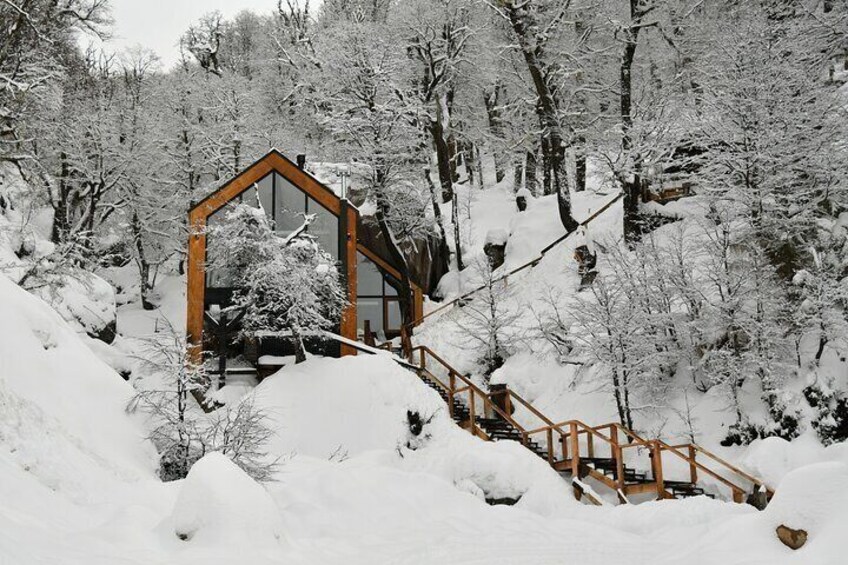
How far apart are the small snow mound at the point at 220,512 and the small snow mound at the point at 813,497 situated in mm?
4998

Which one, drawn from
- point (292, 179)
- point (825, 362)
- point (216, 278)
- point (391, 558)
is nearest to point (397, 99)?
point (292, 179)

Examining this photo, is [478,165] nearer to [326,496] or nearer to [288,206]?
[288,206]

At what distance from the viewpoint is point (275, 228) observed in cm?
2198

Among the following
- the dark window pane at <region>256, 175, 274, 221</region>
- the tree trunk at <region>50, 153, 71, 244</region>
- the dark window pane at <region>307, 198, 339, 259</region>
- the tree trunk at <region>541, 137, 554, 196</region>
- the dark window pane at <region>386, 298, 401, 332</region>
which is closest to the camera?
the dark window pane at <region>256, 175, 274, 221</region>

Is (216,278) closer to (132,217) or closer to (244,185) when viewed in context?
(244,185)

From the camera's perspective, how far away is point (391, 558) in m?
8.34

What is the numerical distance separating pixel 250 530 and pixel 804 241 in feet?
53.7

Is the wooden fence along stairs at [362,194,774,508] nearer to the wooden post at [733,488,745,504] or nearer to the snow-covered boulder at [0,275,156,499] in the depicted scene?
the wooden post at [733,488,745,504]

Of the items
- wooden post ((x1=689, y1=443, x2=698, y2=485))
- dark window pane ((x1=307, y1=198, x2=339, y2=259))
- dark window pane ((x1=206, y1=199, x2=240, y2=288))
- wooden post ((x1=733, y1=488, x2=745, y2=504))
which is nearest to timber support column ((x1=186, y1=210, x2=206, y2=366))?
dark window pane ((x1=206, y1=199, x2=240, y2=288))

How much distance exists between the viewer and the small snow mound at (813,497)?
19.5 feet

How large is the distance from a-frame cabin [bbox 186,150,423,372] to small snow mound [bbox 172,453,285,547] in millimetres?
13981

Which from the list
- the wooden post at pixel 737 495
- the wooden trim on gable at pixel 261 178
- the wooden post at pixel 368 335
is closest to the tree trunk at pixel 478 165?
the wooden post at pixel 368 335

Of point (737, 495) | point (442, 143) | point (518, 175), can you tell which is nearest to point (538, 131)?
point (442, 143)

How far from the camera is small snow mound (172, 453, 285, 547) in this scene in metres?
6.62
